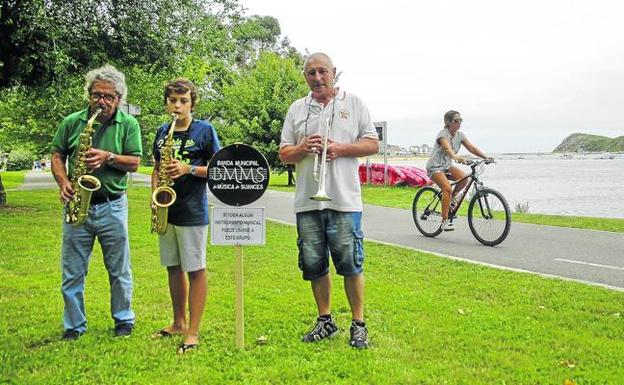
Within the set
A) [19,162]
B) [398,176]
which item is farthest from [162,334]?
[19,162]

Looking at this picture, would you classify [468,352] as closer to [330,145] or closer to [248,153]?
[330,145]

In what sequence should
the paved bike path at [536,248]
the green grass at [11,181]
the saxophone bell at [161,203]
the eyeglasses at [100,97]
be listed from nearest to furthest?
the saxophone bell at [161,203]
the eyeglasses at [100,97]
the paved bike path at [536,248]
the green grass at [11,181]

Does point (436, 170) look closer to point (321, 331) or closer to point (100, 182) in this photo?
point (321, 331)

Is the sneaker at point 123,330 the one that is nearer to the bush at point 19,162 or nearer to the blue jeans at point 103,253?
the blue jeans at point 103,253

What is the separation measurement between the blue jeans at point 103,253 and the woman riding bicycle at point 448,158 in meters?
5.97

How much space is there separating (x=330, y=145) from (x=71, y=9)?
10726mm

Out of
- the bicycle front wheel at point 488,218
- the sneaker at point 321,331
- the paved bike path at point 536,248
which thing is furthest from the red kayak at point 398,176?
the sneaker at point 321,331

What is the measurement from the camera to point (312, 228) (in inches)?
171

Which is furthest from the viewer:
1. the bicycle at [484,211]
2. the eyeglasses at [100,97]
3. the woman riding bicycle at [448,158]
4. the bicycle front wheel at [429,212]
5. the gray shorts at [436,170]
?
the bicycle front wheel at [429,212]

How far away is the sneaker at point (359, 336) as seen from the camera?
4312mm

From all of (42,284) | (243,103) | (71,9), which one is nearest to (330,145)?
(42,284)

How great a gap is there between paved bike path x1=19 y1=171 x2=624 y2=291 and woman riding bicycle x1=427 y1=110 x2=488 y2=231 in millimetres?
730

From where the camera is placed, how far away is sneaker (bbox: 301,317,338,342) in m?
4.48

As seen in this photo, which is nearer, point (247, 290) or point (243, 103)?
point (247, 290)
